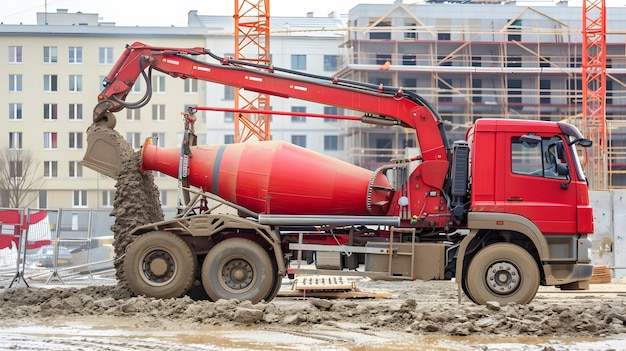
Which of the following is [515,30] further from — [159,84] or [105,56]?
[105,56]

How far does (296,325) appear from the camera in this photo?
50.7 feet

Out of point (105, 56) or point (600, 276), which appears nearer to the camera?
point (600, 276)

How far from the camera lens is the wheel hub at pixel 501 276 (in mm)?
17328

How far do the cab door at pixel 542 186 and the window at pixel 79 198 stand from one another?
65969mm

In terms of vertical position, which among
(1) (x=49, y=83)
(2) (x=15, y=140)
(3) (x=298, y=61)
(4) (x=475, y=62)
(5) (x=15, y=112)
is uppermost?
(3) (x=298, y=61)

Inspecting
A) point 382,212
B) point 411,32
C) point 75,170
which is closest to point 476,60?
point 411,32

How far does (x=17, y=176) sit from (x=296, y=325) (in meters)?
65.5

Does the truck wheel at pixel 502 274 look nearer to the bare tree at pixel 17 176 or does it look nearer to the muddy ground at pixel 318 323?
the muddy ground at pixel 318 323

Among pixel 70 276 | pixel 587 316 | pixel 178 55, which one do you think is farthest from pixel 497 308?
pixel 70 276

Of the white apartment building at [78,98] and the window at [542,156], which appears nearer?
the window at [542,156]

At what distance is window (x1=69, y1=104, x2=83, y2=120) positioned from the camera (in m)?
81.2

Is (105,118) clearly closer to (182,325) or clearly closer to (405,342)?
(182,325)

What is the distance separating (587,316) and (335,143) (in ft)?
226

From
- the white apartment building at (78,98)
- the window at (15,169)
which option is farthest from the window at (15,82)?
the window at (15,169)
